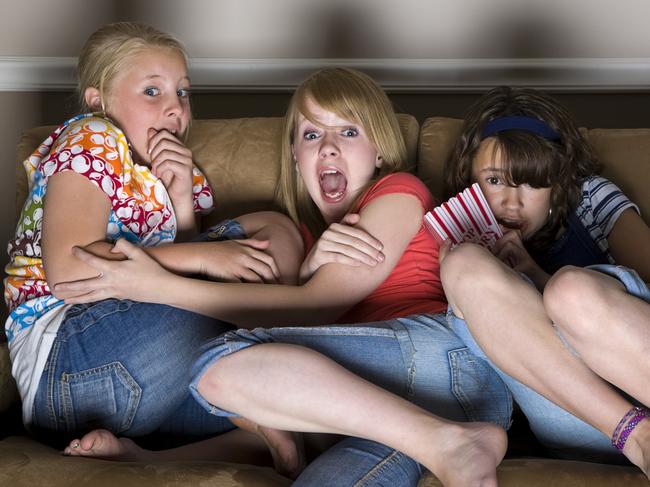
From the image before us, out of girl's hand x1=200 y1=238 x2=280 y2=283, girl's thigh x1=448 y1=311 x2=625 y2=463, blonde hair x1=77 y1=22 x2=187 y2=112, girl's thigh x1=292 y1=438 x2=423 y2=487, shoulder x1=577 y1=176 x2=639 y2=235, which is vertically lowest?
girl's thigh x1=292 y1=438 x2=423 y2=487

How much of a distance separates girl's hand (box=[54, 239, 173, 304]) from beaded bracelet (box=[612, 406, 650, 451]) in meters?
0.94

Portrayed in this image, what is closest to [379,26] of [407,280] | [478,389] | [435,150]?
[435,150]

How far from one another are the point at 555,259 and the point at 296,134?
69 centimetres

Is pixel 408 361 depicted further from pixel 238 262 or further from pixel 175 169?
pixel 175 169

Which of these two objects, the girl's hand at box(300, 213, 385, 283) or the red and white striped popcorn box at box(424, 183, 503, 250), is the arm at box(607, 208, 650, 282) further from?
the girl's hand at box(300, 213, 385, 283)

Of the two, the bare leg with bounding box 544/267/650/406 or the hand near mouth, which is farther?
the hand near mouth

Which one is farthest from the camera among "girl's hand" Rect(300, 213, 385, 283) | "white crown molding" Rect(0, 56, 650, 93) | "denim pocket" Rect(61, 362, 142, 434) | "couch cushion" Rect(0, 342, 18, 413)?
"white crown molding" Rect(0, 56, 650, 93)

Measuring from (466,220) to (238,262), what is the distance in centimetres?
50

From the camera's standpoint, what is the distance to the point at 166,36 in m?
2.28

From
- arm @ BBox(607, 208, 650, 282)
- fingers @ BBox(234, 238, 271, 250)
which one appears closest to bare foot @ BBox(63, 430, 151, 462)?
fingers @ BBox(234, 238, 271, 250)

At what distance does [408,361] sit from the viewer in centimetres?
176

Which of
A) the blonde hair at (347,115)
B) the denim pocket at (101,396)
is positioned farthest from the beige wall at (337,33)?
the denim pocket at (101,396)

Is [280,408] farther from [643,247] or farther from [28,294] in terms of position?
[643,247]

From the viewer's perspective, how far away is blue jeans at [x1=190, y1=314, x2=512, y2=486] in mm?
1713
